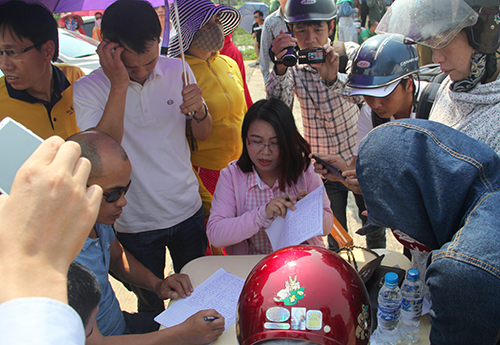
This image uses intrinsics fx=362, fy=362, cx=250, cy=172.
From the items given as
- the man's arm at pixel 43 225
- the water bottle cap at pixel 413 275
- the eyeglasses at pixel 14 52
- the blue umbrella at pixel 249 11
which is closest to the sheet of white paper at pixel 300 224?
the water bottle cap at pixel 413 275

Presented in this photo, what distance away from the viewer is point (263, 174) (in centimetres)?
235

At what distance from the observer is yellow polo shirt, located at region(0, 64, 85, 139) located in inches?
85.9

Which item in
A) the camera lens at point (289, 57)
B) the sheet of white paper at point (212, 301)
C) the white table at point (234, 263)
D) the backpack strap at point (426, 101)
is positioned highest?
the camera lens at point (289, 57)

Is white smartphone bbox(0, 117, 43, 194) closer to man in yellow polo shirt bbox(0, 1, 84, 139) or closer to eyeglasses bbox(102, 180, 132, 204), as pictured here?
eyeglasses bbox(102, 180, 132, 204)

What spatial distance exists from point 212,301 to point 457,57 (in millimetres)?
1581

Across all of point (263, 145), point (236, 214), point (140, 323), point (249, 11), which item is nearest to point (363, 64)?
point (263, 145)

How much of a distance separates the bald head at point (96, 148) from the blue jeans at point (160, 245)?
69 centimetres

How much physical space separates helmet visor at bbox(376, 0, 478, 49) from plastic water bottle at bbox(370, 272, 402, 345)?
1.04 m

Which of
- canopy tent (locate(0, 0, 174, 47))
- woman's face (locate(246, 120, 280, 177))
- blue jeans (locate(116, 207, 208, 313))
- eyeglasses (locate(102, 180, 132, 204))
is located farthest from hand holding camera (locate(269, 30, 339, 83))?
eyeglasses (locate(102, 180, 132, 204))

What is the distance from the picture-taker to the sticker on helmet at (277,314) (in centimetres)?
100

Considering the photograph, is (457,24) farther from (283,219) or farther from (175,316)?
(175,316)

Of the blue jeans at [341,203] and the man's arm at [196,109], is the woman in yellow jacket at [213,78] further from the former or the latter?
the blue jeans at [341,203]

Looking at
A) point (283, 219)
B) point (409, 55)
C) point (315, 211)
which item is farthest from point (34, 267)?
point (409, 55)

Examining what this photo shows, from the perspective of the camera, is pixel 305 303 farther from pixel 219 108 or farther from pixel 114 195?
pixel 219 108
